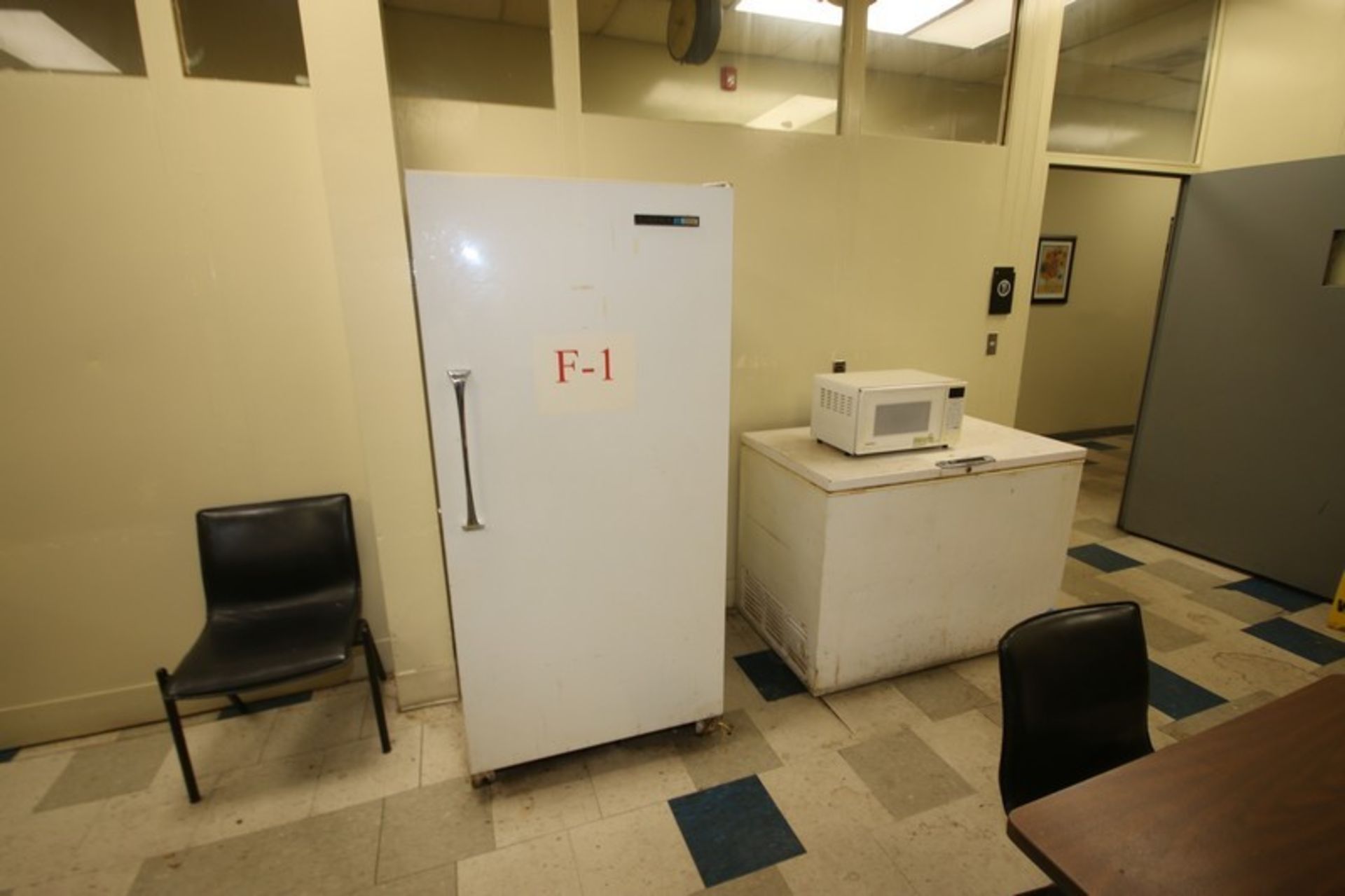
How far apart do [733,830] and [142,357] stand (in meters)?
2.49

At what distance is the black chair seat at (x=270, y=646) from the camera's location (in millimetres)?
1801

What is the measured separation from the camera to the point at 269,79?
230 cm

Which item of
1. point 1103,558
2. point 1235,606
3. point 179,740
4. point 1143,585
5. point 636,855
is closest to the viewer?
point 636,855

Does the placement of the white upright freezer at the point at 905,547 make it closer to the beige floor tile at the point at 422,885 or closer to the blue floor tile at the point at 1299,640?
the blue floor tile at the point at 1299,640

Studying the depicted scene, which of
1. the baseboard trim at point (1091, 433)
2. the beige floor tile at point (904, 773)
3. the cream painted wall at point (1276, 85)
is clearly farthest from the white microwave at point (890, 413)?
the baseboard trim at point (1091, 433)

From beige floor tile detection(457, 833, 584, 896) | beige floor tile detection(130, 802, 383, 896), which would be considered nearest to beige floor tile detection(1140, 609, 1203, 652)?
beige floor tile detection(457, 833, 584, 896)

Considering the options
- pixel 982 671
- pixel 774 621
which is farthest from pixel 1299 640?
pixel 774 621

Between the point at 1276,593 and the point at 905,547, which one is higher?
the point at 905,547

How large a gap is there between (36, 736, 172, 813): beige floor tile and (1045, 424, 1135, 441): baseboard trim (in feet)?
22.3

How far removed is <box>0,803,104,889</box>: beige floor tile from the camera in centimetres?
168

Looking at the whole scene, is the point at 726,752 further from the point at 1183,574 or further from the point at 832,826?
the point at 1183,574

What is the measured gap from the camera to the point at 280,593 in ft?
7.29

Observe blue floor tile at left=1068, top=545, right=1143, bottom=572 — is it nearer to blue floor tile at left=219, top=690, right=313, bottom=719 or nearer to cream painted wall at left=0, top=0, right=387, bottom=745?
cream painted wall at left=0, top=0, right=387, bottom=745

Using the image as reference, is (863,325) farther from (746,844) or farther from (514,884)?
(514,884)
